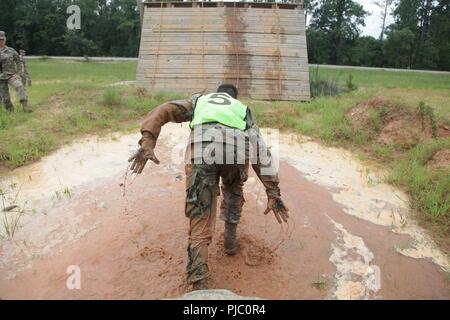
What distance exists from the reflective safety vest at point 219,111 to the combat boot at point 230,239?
1021 mm

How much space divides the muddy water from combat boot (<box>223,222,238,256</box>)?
0.08 meters

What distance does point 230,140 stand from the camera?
10.3ft

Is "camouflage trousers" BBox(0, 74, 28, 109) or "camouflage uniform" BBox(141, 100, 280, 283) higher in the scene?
"camouflage trousers" BBox(0, 74, 28, 109)

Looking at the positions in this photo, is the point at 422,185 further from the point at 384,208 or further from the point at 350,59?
the point at 350,59

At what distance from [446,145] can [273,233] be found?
11.4 feet

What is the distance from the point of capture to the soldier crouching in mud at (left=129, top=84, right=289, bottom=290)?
3.11 metres

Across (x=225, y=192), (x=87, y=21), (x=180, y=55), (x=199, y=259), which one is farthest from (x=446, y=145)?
(x=87, y=21)

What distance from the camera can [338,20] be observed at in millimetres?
32312

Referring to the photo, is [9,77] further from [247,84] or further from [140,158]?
[140,158]

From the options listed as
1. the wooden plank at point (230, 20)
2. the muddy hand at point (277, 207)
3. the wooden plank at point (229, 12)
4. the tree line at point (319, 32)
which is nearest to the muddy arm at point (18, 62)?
the wooden plank at point (230, 20)

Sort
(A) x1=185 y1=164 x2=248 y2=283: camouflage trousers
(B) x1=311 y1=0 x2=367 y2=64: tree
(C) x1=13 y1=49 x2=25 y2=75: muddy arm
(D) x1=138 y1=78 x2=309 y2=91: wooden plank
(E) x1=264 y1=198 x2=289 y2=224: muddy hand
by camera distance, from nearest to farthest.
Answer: (A) x1=185 y1=164 x2=248 y2=283: camouflage trousers
(E) x1=264 y1=198 x2=289 y2=224: muddy hand
(C) x1=13 y1=49 x2=25 y2=75: muddy arm
(D) x1=138 y1=78 x2=309 y2=91: wooden plank
(B) x1=311 y1=0 x2=367 y2=64: tree

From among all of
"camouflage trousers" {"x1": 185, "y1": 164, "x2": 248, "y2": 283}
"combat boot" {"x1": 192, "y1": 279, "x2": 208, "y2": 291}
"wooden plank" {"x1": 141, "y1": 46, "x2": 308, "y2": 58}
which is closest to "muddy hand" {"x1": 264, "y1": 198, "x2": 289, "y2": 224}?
"camouflage trousers" {"x1": 185, "y1": 164, "x2": 248, "y2": 283}

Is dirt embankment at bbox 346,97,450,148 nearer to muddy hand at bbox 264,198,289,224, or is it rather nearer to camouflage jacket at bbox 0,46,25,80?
muddy hand at bbox 264,198,289,224

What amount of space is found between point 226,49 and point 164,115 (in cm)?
749
